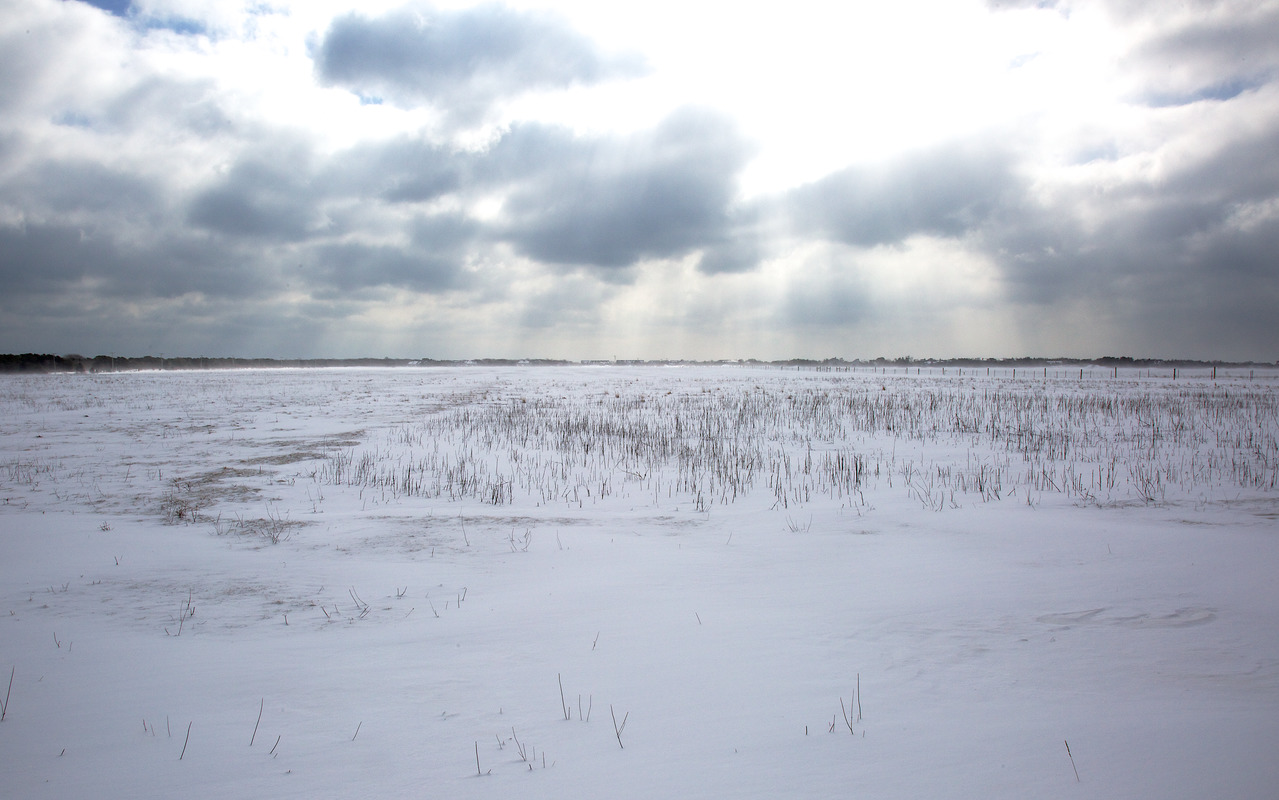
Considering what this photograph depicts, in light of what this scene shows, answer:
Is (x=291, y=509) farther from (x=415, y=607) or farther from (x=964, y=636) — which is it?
(x=964, y=636)

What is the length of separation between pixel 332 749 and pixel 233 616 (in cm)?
256

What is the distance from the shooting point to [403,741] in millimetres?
3186

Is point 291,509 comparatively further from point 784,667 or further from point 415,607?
point 784,667

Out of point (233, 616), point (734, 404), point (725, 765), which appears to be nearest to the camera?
point (725, 765)

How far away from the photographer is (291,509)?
8.79m

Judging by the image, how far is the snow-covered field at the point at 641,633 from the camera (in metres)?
2.97

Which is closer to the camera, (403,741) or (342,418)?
(403,741)

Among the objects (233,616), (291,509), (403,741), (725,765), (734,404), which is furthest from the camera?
(734,404)

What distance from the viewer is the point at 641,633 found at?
15.1ft

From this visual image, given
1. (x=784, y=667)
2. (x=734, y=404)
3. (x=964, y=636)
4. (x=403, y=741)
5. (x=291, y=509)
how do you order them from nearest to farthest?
(x=403, y=741) < (x=784, y=667) < (x=964, y=636) < (x=291, y=509) < (x=734, y=404)

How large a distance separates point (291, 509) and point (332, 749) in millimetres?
6688

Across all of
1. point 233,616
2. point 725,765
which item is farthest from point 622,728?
point 233,616

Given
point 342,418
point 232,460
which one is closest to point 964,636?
point 232,460

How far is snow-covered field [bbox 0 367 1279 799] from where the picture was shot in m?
2.97
